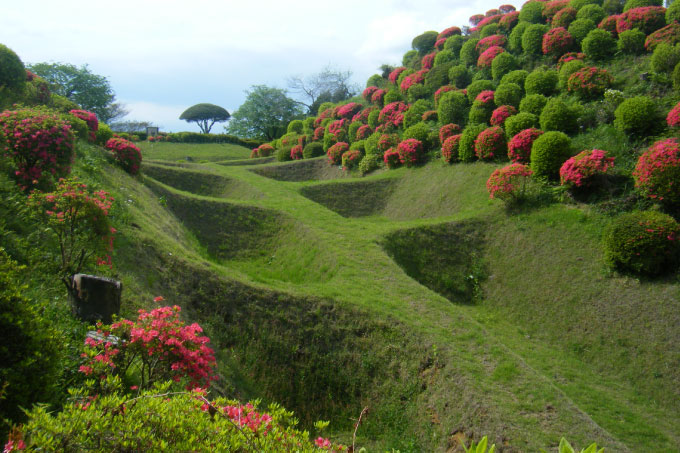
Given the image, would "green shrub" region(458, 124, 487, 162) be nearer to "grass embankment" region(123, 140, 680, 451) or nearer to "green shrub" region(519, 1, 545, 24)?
"grass embankment" region(123, 140, 680, 451)

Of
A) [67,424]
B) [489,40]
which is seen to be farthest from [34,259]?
[489,40]

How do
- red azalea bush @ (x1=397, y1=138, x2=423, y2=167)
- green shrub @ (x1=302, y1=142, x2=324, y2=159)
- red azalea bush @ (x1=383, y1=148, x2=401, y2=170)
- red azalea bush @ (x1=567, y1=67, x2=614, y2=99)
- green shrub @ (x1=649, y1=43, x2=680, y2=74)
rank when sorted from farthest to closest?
green shrub @ (x1=302, y1=142, x2=324, y2=159), red azalea bush @ (x1=383, y1=148, x2=401, y2=170), red azalea bush @ (x1=397, y1=138, x2=423, y2=167), red azalea bush @ (x1=567, y1=67, x2=614, y2=99), green shrub @ (x1=649, y1=43, x2=680, y2=74)

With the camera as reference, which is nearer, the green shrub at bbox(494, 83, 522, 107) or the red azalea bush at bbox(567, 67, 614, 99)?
the red azalea bush at bbox(567, 67, 614, 99)

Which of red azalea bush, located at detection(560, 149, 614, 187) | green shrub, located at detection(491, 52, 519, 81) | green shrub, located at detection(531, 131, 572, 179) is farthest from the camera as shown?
green shrub, located at detection(491, 52, 519, 81)

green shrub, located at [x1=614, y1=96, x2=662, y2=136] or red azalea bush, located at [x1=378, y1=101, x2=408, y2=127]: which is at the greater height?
red azalea bush, located at [x1=378, y1=101, x2=408, y2=127]

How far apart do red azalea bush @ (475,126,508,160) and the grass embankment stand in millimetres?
1849

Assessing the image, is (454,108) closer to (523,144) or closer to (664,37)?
(523,144)

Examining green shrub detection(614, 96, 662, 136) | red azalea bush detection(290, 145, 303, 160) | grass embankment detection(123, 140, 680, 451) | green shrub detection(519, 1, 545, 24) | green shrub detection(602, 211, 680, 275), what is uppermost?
green shrub detection(519, 1, 545, 24)

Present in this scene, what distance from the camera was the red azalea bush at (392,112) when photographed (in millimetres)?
22905

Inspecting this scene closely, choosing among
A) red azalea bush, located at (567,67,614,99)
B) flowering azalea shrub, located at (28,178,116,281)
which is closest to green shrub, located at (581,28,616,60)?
red azalea bush, located at (567,67,614,99)

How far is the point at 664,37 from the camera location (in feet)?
50.1

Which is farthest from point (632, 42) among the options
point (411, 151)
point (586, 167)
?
point (411, 151)

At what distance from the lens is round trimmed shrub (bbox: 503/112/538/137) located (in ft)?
46.6

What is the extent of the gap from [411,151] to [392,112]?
243 inches
